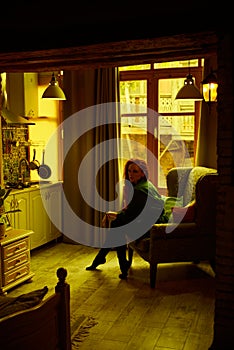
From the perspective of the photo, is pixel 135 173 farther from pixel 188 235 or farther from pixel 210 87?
pixel 210 87

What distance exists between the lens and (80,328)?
3.38 metres

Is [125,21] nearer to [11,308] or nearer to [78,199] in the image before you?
[11,308]

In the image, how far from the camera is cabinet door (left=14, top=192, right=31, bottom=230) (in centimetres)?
511

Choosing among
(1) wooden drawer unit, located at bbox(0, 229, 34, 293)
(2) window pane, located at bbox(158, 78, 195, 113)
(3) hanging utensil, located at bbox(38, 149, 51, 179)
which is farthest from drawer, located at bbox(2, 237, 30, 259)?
(2) window pane, located at bbox(158, 78, 195, 113)

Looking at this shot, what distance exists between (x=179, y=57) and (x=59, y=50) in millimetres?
996

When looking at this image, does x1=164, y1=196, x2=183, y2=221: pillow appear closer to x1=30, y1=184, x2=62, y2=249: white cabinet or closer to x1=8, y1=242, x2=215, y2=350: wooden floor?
x1=8, y1=242, x2=215, y2=350: wooden floor

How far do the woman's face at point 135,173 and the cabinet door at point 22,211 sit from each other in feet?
4.83

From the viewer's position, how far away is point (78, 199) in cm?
604

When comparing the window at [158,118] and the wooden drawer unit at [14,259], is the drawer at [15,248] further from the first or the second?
the window at [158,118]

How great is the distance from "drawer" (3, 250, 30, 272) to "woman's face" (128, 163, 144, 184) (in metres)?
1.32

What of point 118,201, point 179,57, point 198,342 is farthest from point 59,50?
point 118,201

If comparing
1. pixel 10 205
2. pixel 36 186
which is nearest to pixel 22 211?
pixel 10 205

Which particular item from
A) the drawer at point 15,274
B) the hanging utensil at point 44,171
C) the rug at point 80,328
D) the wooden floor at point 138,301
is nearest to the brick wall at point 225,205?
the wooden floor at point 138,301

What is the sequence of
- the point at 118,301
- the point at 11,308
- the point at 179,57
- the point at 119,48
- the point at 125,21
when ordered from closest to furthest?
the point at 11,308 < the point at 125,21 < the point at 119,48 < the point at 179,57 < the point at 118,301
